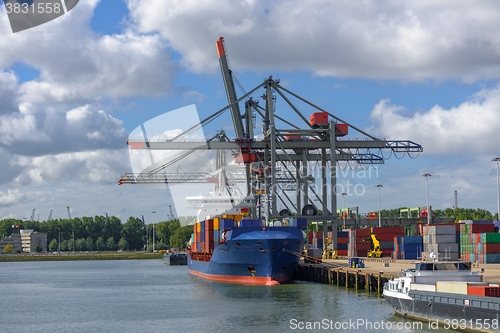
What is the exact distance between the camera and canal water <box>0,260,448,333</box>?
34.1 metres

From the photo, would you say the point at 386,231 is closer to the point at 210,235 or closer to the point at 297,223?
the point at 297,223

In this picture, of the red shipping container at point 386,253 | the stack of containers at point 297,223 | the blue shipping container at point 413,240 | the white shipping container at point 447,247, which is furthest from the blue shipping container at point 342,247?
the stack of containers at point 297,223

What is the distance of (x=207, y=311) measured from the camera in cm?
4012

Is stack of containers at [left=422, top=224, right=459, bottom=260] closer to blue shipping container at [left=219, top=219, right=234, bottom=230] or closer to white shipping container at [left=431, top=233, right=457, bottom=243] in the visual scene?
white shipping container at [left=431, top=233, right=457, bottom=243]

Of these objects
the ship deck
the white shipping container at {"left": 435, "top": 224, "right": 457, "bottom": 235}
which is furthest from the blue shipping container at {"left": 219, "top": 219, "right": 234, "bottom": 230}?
the white shipping container at {"left": 435, "top": 224, "right": 457, "bottom": 235}

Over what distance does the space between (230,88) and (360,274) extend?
29.1 m

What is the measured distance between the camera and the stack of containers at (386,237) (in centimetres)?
8100

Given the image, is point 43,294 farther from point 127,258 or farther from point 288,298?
point 127,258

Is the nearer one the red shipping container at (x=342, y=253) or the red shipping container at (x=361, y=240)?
the red shipping container at (x=361, y=240)

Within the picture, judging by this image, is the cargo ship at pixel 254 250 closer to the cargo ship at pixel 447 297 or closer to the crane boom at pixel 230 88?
the crane boom at pixel 230 88

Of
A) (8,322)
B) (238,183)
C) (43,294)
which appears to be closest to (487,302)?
(8,322)

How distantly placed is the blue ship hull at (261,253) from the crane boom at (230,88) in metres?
17.8

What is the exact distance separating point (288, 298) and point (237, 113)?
3081 centimetres

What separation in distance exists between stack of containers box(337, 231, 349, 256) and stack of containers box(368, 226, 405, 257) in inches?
265
